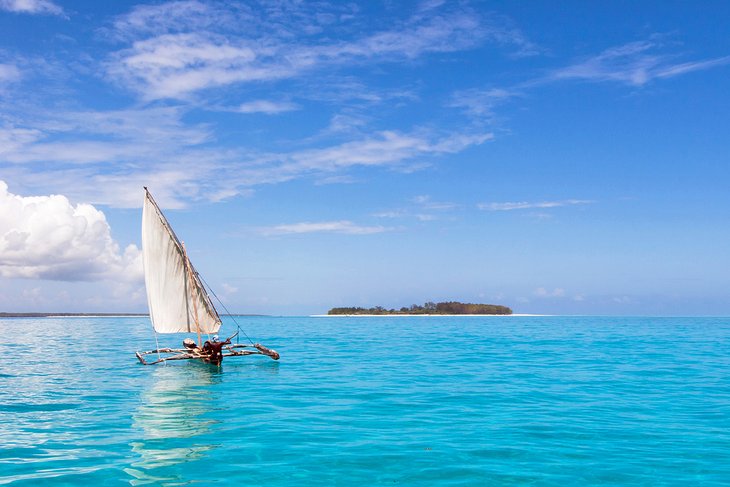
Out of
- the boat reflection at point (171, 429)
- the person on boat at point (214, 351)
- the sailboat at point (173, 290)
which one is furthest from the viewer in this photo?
the sailboat at point (173, 290)

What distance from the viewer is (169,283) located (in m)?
41.9

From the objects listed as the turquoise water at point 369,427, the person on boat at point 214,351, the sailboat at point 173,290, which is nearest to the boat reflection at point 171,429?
the turquoise water at point 369,427

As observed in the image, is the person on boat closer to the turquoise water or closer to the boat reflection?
the turquoise water

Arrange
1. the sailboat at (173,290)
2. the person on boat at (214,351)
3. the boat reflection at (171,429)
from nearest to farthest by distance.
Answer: the boat reflection at (171,429) < the person on boat at (214,351) < the sailboat at (173,290)

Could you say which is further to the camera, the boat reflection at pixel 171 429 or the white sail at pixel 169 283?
the white sail at pixel 169 283

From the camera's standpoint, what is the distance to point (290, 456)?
16438 mm

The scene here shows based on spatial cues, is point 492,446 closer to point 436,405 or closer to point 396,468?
point 396,468

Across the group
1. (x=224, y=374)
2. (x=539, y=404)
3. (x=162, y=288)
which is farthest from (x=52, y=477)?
(x=162, y=288)

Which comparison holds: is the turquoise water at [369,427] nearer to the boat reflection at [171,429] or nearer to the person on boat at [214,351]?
the boat reflection at [171,429]

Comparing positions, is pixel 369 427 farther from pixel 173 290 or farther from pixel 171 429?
pixel 173 290

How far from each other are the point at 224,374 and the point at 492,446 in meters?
24.1

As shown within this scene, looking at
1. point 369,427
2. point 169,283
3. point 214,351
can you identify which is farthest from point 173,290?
point 369,427

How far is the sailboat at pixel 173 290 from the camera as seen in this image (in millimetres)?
40500

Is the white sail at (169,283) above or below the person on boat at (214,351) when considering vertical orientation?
above
